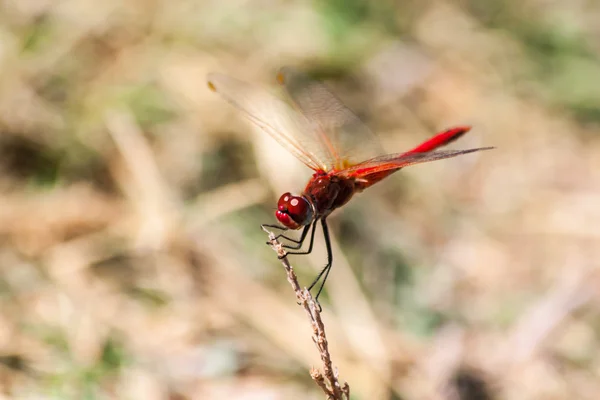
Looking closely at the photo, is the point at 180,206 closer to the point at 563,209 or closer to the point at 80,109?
the point at 80,109

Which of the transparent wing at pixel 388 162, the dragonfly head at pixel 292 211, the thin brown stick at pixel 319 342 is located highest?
the transparent wing at pixel 388 162

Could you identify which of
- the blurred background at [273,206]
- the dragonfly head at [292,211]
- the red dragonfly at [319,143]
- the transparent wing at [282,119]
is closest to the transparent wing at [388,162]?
the red dragonfly at [319,143]

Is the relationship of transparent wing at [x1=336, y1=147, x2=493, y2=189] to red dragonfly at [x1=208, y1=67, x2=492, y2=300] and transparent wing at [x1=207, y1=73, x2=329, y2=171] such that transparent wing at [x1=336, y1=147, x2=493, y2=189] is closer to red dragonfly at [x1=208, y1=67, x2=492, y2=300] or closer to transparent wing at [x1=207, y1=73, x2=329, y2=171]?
red dragonfly at [x1=208, y1=67, x2=492, y2=300]

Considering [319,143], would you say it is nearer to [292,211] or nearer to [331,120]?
[331,120]

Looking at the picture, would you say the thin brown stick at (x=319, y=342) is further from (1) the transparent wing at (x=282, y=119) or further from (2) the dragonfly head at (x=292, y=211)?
(1) the transparent wing at (x=282, y=119)

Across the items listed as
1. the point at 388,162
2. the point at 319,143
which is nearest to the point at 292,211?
the point at 388,162

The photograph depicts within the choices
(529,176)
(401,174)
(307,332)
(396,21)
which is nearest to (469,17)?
(396,21)
